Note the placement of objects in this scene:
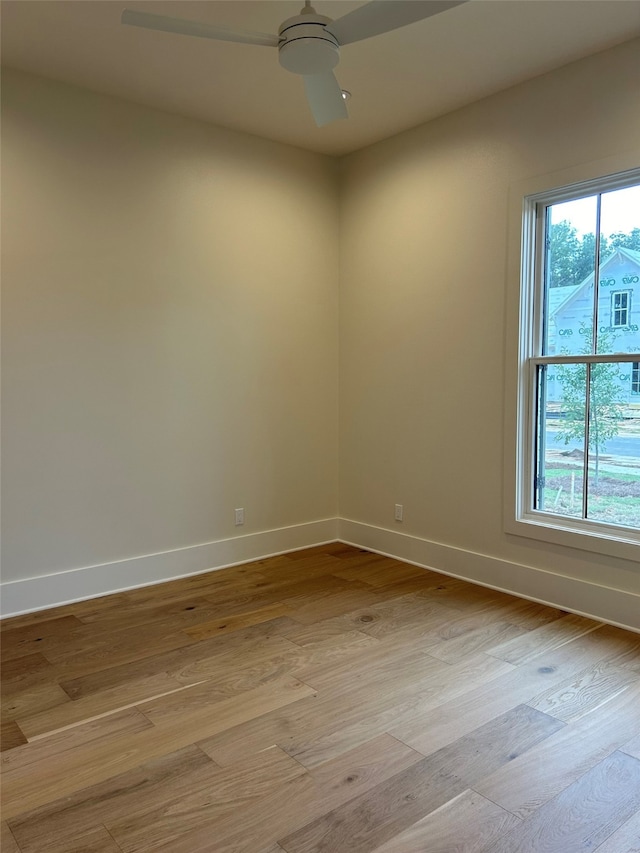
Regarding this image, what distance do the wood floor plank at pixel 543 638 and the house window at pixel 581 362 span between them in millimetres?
419

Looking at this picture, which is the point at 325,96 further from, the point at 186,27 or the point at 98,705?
the point at 98,705

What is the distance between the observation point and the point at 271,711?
2.28m

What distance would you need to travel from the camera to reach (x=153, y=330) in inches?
141

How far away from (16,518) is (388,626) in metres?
1.97

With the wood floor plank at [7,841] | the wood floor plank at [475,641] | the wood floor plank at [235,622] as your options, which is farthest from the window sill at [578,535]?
the wood floor plank at [7,841]

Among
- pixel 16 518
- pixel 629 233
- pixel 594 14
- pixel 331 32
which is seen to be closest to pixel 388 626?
pixel 16 518

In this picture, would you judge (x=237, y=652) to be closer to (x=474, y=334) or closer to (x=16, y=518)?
(x=16, y=518)

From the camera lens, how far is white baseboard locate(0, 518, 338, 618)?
323 centimetres

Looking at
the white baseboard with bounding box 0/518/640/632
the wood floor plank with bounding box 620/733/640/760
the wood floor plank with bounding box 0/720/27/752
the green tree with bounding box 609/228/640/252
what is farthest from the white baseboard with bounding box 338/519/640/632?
the wood floor plank with bounding box 0/720/27/752

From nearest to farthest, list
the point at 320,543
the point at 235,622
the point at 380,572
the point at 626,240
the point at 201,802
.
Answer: the point at 201,802, the point at 626,240, the point at 235,622, the point at 380,572, the point at 320,543

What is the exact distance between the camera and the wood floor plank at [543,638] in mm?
2721

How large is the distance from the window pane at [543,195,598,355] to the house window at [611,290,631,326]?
112mm

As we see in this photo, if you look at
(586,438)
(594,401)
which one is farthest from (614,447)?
(594,401)

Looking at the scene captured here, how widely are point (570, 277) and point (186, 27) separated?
7.06ft
